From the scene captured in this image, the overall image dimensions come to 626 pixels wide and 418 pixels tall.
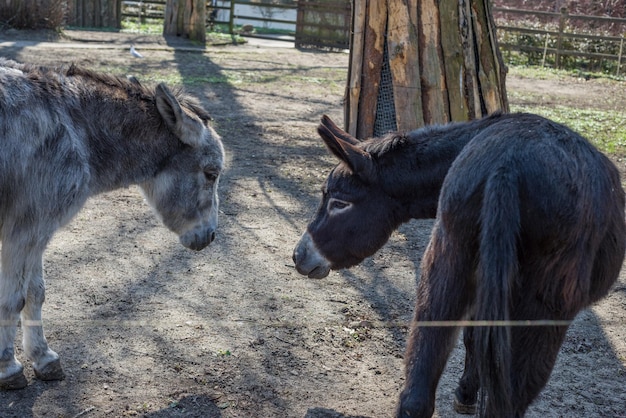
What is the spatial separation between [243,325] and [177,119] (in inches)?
59.4

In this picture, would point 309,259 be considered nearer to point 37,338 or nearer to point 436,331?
point 436,331

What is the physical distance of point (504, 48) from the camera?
77.8ft

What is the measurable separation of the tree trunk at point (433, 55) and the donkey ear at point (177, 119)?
11.9 feet

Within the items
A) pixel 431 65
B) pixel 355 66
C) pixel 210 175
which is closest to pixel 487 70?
pixel 431 65

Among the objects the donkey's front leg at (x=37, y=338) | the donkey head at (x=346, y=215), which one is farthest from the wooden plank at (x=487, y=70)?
the donkey's front leg at (x=37, y=338)

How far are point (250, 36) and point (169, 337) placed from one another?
23579 mm

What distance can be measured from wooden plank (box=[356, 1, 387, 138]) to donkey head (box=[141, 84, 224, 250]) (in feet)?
11.6

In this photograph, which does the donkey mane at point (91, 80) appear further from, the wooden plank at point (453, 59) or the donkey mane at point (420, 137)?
the wooden plank at point (453, 59)

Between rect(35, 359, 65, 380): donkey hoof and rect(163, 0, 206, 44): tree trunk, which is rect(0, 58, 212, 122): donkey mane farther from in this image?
rect(163, 0, 206, 44): tree trunk

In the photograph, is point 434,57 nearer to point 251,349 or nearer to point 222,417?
point 251,349

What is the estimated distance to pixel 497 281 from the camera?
9.40 ft

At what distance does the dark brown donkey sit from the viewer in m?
2.90

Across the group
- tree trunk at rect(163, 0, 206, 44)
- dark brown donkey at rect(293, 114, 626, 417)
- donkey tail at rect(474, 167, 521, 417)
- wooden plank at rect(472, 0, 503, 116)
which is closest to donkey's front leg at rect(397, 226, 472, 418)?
dark brown donkey at rect(293, 114, 626, 417)

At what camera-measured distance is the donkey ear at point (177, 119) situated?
438cm
